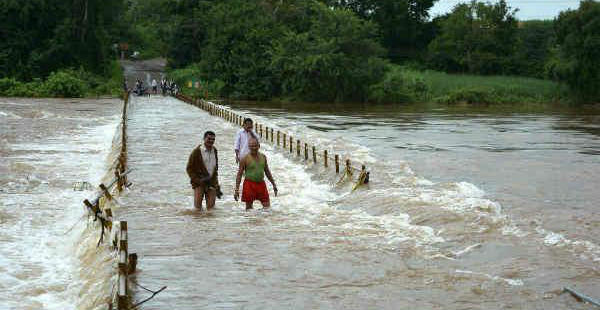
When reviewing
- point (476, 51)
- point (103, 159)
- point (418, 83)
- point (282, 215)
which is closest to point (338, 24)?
point (418, 83)

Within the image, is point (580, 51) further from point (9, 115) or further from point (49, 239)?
point (49, 239)

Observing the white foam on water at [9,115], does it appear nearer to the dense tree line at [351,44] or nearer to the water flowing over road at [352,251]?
the water flowing over road at [352,251]

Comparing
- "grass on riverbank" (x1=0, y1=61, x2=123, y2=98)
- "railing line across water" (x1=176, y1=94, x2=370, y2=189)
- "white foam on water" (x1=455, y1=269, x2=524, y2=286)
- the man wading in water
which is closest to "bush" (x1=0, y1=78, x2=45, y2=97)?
"grass on riverbank" (x1=0, y1=61, x2=123, y2=98)

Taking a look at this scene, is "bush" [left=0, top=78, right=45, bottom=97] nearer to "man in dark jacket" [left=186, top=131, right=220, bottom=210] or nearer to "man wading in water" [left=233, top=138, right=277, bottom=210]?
"man in dark jacket" [left=186, top=131, right=220, bottom=210]

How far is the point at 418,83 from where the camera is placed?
67125 mm

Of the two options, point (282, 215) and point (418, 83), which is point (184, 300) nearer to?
point (282, 215)

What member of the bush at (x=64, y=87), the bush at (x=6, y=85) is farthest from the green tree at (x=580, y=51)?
the bush at (x=6, y=85)

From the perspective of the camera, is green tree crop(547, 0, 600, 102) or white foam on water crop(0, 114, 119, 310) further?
green tree crop(547, 0, 600, 102)

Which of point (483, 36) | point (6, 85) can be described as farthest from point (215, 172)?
point (483, 36)

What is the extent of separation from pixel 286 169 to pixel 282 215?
21.7 feet

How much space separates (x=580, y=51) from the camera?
55.9 metres

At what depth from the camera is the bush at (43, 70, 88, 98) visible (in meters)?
62.3

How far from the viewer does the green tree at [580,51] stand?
54.5 meters

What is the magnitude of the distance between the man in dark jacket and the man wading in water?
498mm
